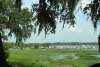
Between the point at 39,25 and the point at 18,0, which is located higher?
the point at 18,0

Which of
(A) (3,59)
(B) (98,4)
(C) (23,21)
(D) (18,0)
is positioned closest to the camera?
(B) (98,4)

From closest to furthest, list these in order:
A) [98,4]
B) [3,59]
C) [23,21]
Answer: [98,4], [3,59], [23,21]

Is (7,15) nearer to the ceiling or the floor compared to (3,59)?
nearer to the ceiling

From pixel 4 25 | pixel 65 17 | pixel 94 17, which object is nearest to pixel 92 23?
pixel 94 17

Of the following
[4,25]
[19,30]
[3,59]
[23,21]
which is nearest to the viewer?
[3,59]

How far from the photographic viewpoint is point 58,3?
15781 mm

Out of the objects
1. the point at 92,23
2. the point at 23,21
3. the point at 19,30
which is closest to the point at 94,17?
the point at 92,23

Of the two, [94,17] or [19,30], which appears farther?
[19,30]

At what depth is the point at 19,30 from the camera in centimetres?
3731

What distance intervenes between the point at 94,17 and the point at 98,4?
0.76m

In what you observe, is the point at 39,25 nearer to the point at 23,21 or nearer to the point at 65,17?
the point at 65,17

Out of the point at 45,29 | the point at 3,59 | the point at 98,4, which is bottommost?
the point at 3,59

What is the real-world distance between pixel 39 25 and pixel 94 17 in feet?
Result: 8.71

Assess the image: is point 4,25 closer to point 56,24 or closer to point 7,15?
point 7,15
